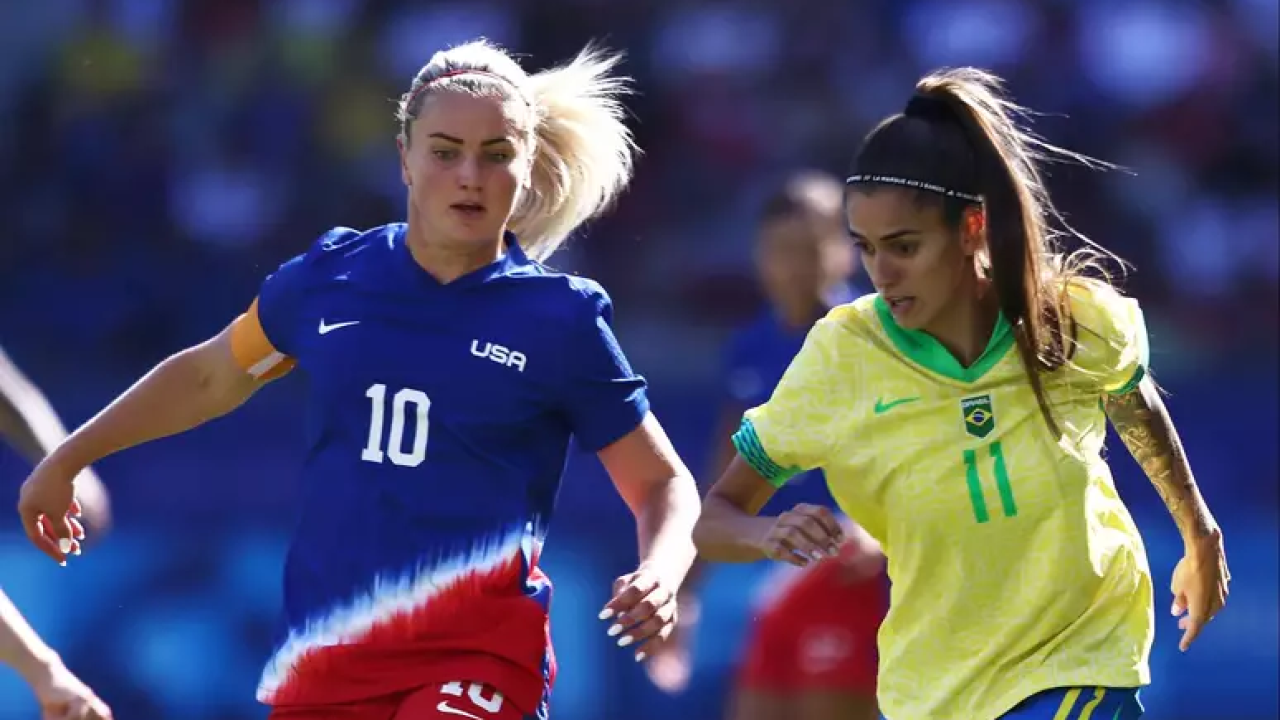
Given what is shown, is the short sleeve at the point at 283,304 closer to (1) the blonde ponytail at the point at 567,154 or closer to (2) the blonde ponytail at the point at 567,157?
(1) the blonde ponytail at the point at 567,154

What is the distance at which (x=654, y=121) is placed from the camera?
13.6m

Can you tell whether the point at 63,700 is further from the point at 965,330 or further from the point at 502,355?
the point at 965,330

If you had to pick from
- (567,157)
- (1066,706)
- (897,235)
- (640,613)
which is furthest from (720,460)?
(640,613)

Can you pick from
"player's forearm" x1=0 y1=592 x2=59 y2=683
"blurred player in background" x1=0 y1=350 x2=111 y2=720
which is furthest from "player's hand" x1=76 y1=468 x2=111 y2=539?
"player's forearm" x1=0 y1=592 x2=59 y2=683

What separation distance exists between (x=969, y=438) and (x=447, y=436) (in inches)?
41.6

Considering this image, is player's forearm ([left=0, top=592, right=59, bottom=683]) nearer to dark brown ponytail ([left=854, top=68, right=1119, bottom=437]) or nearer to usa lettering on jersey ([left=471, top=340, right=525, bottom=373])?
usa lettering on jersey ([left=471, top=340, right=525, bottom=373])

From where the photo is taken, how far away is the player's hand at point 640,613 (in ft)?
13.1

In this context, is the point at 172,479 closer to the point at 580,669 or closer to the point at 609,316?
the point at 580,669

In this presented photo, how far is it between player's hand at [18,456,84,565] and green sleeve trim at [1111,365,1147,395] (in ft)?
7.50

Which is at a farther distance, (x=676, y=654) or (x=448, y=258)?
(x=676, y=654)

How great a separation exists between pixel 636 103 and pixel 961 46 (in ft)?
6.92

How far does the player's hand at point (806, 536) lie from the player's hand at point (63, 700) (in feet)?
4.64

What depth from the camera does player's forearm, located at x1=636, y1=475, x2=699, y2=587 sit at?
14.3ft

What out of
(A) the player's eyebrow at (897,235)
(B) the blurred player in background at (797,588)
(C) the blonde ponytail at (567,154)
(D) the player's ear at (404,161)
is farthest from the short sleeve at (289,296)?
(B) the blurred player in background at (797,588)
